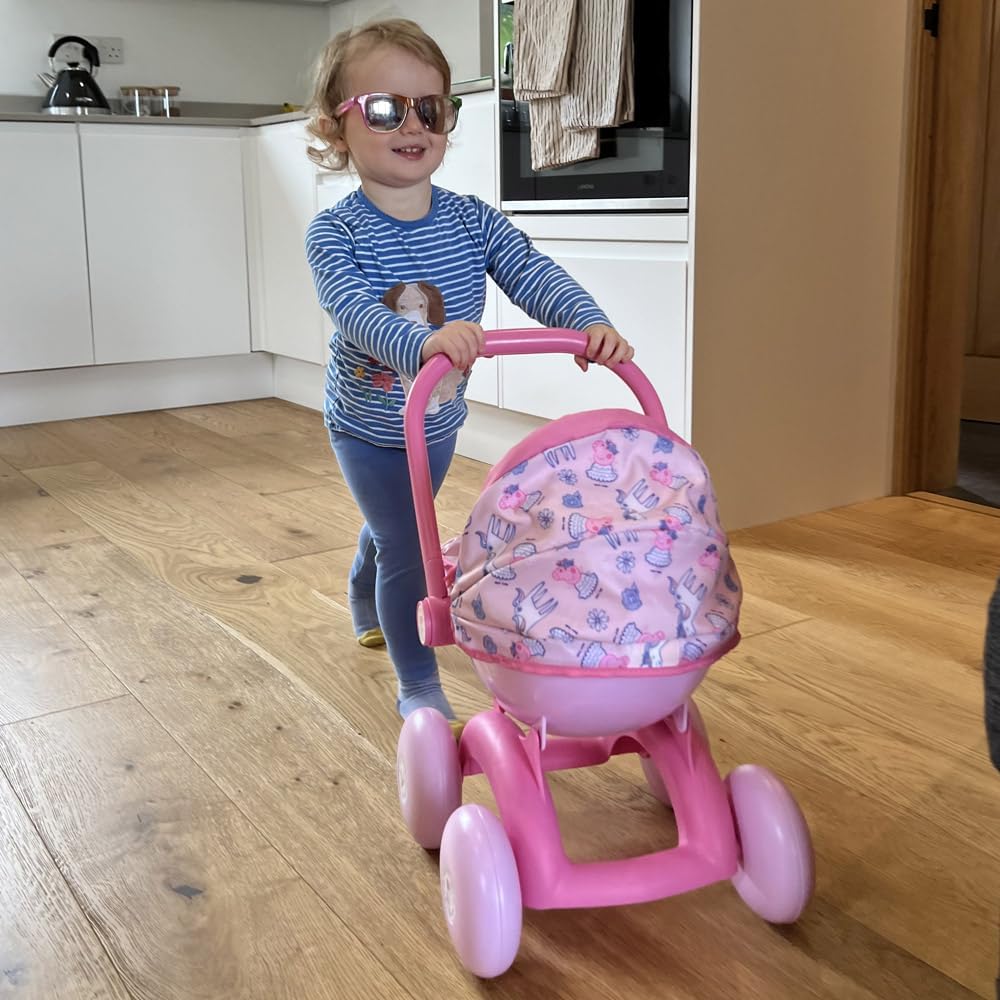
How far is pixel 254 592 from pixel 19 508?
88 cm

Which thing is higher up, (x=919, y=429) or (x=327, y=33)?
(x=327, y=33)

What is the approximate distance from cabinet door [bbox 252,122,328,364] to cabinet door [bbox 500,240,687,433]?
3.88 ft

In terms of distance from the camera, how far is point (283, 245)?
368 cm

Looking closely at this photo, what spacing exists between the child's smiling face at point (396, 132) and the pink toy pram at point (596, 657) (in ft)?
1.28

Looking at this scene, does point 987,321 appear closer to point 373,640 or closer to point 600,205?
point 600,205

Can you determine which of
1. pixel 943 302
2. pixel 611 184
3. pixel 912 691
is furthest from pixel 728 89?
pixel 912 691

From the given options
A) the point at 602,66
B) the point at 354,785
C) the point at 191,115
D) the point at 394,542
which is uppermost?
the point at 191,115

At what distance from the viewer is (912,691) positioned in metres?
1.57

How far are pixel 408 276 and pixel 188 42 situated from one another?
10.5ft

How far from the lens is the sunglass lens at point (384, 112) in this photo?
133 centimetres

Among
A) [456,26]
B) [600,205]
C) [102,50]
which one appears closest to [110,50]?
[102,50]

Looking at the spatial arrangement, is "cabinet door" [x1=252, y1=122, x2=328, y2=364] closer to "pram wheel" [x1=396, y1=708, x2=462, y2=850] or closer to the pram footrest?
"pram wheel" [x1=396, y1=708, x2=462, y2=850]

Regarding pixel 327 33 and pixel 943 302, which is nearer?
pixel 943 302

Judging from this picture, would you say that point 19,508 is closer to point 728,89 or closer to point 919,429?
point 728,89
